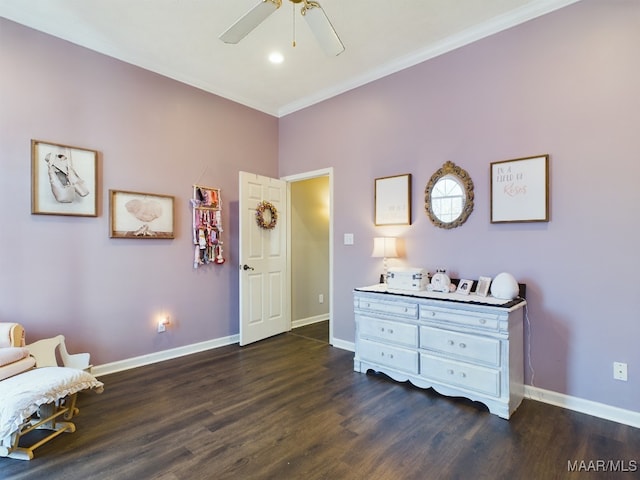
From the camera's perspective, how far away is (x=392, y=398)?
2.60m

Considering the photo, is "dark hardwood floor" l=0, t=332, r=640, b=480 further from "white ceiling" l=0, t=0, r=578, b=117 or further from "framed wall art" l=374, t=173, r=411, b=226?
"white ceiling" l=0, t=0, r=578, b=117

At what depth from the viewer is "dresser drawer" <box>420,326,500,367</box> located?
7.66ft

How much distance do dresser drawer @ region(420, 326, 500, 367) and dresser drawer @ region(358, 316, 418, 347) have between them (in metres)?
0.09

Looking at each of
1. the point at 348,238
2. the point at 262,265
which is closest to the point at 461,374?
the point at 348,238

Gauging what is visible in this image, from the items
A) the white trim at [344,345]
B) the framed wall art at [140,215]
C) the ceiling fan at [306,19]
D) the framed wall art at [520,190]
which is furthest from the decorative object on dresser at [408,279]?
the framed wall art at [140,215]

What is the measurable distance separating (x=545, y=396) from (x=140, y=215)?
12.9ft

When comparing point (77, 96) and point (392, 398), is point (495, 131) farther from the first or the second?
point (77, 96)

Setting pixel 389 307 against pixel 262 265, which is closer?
pixel 389 307

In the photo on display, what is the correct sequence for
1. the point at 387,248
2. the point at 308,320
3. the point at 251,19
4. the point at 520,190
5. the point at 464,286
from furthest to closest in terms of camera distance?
the point at 308,320
the point at 387,248
the point at 464,286
the point at 520,190
the point at 251,19

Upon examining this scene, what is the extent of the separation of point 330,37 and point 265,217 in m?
2.40

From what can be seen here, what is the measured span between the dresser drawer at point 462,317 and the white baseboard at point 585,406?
0.75 metres

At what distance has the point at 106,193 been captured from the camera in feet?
10.1

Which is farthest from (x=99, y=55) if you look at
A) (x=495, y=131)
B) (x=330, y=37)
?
(x=495, y=131)

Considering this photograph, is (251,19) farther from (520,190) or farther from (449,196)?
(520,190)
